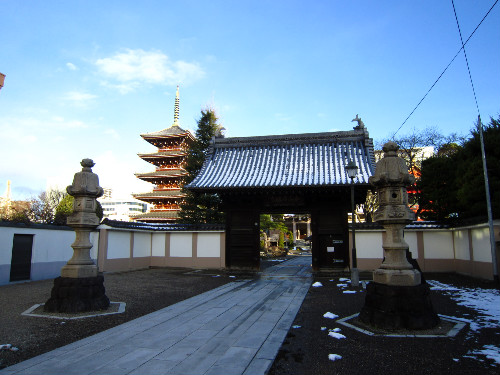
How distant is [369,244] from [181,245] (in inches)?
400

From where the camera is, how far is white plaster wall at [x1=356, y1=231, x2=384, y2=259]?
15695 millimetres

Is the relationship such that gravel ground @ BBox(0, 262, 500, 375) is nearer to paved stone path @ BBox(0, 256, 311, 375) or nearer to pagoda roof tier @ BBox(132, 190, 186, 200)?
paved stone path @ BBox(0, 256, 311, 375)

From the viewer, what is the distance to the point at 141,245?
1828cm

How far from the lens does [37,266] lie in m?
13.1

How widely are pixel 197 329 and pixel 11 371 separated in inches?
110

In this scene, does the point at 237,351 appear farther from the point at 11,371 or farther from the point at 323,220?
the point at 323,220

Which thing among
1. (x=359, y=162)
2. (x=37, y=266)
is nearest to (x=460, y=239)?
(x=359, y=162)

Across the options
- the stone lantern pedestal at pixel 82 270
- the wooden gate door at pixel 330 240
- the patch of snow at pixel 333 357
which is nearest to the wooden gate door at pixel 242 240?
the wooden gate door at pixel 330 240

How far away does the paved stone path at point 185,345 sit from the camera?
13.3 feet

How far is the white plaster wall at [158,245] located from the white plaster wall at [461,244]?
49.8 ft

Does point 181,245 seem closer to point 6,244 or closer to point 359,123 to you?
point 6,244

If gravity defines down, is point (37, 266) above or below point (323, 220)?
below

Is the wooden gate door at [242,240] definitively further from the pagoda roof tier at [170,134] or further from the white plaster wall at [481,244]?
the pagoda roof tier at [170,134]

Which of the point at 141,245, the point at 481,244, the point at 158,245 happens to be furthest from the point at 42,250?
the point at 481,244
